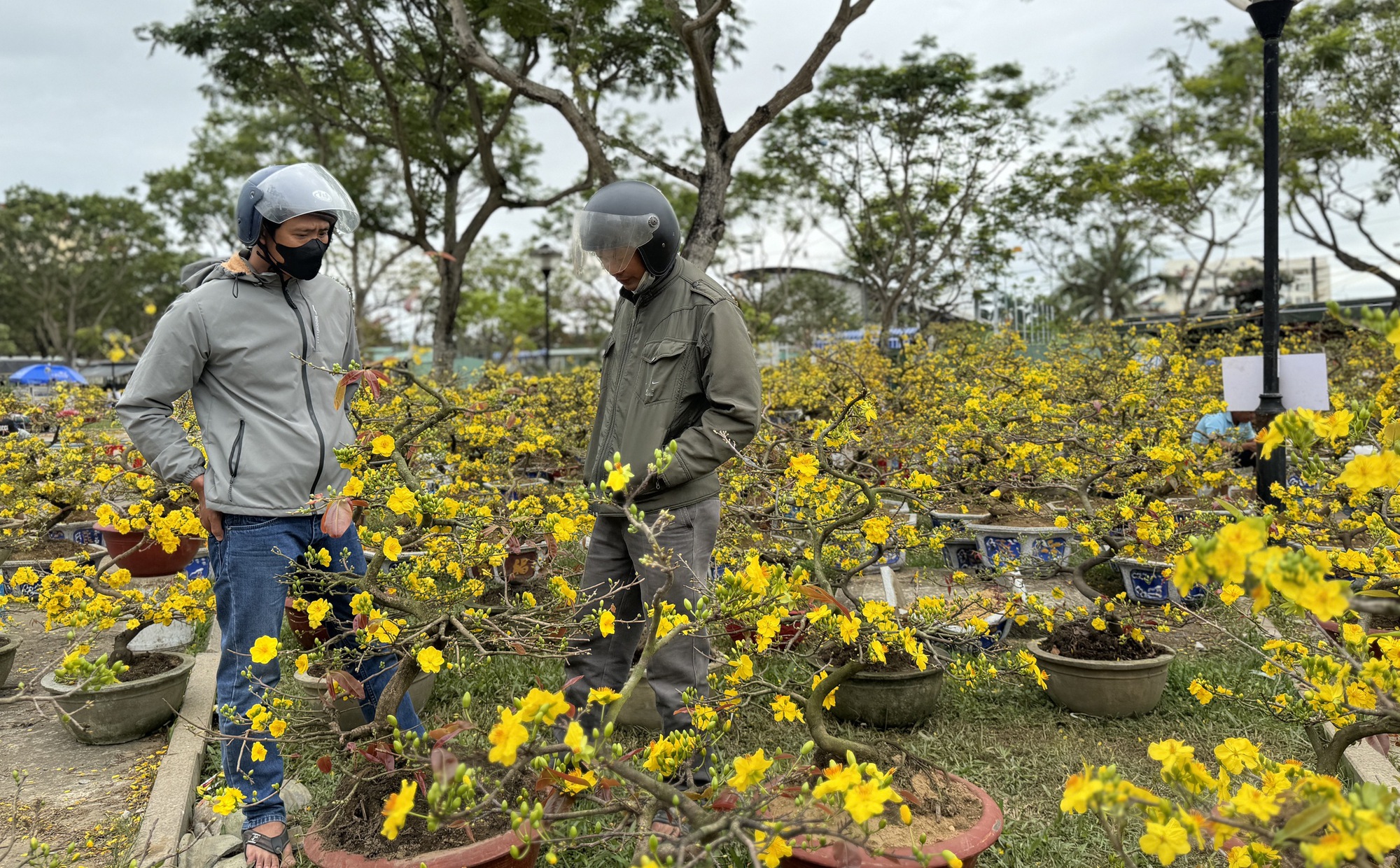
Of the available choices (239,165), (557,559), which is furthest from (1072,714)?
(239,165)

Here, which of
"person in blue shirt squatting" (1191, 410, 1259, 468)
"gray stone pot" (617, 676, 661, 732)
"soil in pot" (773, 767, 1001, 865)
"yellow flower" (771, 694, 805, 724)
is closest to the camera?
"soil in pot" (773, 767, 1001, 865)

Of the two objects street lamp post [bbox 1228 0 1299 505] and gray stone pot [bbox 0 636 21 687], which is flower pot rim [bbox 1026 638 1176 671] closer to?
street lamp post [bbox 1228 0 1299 505]

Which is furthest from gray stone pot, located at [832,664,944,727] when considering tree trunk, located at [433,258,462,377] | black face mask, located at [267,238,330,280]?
tree trunk, located at [433,258,462,377]

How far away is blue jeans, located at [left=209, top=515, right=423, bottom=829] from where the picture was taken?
2.29 meters

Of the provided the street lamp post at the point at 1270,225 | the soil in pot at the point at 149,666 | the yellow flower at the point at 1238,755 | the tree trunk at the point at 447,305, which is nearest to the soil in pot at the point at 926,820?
the yellow flower at the point at 1238,755

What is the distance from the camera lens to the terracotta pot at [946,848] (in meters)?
1.77

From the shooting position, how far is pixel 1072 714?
331cm

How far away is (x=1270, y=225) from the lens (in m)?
4.72

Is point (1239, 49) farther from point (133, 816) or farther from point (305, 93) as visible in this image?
point (133, 816)

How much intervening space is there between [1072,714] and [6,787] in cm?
360

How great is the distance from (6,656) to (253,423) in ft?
7.76

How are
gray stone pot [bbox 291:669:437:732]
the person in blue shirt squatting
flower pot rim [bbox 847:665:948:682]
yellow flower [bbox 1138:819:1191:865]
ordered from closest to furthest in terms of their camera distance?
yellow flower [bbox 1138:819:1191:865] → gray stone pot [bbox 291:669:437:732] → flower pot rim [bbox 847:665:948:682] → the person in blue shirt squatting

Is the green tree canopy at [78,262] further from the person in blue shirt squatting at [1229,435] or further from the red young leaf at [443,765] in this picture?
the red young leaf at [443,765]

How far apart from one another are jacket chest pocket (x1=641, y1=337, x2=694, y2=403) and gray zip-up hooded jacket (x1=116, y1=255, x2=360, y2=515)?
0.88 meters
